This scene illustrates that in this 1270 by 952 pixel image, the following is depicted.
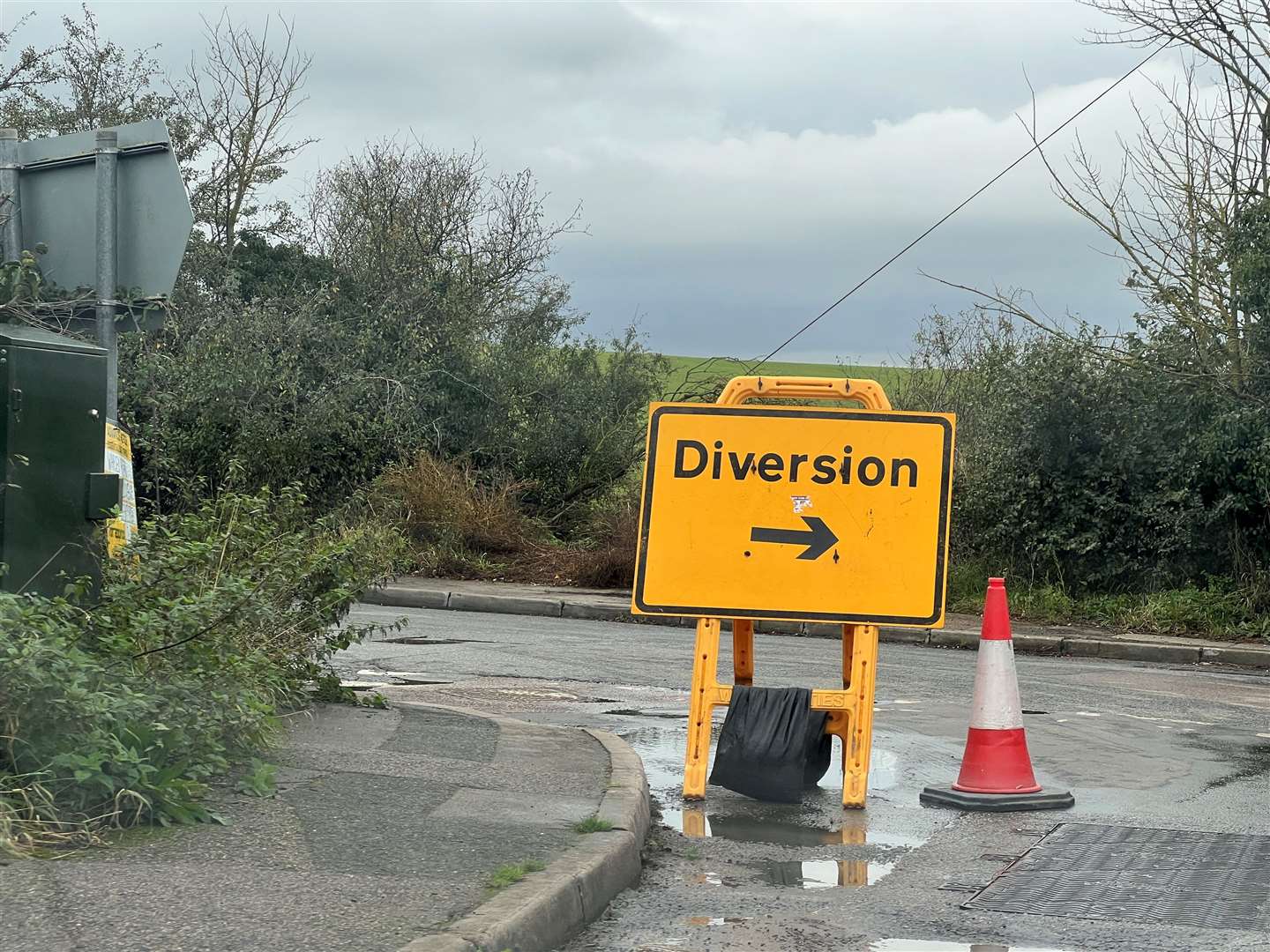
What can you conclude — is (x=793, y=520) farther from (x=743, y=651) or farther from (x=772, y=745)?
(x=772, y=745)

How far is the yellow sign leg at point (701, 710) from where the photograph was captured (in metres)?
6.51

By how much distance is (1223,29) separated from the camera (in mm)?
17016

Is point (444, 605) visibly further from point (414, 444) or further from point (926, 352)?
point (926, 352)

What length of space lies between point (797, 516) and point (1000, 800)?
1.53m

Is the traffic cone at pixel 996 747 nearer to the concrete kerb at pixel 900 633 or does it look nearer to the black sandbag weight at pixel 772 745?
the black sandbag weight at pixel 772 745

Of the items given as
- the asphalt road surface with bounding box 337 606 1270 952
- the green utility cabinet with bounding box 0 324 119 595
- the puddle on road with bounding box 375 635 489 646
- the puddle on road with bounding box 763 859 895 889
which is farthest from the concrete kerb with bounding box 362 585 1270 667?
the puddle on road with bounding box 763 859 895 889

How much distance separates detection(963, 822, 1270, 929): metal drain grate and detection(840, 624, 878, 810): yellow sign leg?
0.85m

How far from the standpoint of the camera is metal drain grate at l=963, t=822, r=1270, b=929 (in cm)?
479

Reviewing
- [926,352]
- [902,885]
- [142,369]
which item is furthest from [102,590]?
[926,352]

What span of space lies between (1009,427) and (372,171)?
16.1 meters

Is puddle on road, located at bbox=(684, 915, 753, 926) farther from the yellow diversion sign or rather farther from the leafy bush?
the yellow diversion sign

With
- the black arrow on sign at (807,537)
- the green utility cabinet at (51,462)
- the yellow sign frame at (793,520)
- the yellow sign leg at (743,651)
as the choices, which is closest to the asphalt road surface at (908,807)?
the yellow sign leg at (743,651)

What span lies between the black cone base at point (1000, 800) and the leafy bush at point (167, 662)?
2.94 metres

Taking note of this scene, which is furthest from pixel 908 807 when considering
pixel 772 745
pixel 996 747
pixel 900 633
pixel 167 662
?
pixel 900 633
